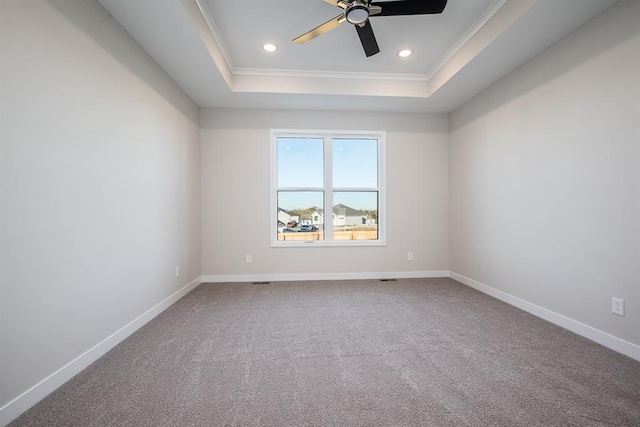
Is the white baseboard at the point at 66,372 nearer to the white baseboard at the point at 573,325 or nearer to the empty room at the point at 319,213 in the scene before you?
the empty room at the point at 319,213

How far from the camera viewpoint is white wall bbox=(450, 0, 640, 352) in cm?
200

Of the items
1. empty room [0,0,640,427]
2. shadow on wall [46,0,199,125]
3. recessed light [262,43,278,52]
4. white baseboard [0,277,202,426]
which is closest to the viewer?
white baseboard [0,277,202,426]

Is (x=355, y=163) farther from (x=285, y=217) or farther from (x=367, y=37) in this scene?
(x=367, y=37)

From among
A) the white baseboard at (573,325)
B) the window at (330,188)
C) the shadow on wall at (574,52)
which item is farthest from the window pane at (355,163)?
the white baseboard at (573,325)

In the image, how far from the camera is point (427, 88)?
373 centimetres

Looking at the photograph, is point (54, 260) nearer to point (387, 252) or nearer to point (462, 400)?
point (462, 400)

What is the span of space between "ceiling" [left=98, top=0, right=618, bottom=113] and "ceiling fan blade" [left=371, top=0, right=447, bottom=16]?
484 mm

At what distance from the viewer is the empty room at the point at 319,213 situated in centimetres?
152

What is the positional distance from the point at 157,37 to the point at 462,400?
3.44 metres

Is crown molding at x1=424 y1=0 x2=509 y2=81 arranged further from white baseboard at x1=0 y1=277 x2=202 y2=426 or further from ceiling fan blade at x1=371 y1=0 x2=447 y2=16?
white baseboard at x1=0 y1=277 x2=202 y2=426

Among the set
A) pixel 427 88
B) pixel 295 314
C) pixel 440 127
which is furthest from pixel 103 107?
pixel 440 127

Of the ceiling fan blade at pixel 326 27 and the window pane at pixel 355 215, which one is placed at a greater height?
the ceiling fan blade at pixel 326 27

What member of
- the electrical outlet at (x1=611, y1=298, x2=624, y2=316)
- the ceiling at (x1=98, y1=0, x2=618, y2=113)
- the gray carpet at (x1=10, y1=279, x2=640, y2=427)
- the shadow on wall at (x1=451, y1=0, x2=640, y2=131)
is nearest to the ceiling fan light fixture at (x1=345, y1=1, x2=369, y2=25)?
the ceiling at (x1=98, y1=0, x2=618, y2=113)

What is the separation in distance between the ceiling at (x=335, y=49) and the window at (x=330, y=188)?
53cm
